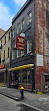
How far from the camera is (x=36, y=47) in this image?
49.4 ft

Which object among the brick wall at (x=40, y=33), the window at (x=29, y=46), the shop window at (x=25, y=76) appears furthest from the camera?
the window at (x=29, y=46)

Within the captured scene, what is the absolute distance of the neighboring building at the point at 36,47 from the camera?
48.4 feet

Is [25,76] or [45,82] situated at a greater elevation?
[25,76]

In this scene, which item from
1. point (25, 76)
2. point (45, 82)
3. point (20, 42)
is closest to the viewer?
point (45, 82)

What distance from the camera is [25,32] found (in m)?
17.7

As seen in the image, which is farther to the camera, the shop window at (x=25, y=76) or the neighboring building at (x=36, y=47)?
the shop window at (x=25, y=76)

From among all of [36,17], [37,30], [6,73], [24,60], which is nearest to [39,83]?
[24,60]

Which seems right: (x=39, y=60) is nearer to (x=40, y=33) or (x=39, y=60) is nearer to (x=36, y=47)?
(x=36, y=47)

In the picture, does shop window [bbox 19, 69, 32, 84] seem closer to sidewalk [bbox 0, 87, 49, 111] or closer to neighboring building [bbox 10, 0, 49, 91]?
neighboring building [bbox 10, 0, 49, 91]

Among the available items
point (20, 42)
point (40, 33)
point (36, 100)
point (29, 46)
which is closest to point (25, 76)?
point (29, 46)

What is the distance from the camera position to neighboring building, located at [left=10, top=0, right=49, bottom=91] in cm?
1477

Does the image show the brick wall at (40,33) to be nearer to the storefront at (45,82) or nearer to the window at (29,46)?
the storefront at (45,82)

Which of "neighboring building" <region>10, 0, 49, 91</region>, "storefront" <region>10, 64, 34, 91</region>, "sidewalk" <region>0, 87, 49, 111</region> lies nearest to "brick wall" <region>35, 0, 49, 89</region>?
"neighboring building" <region>10, 0, 49, 91</region>

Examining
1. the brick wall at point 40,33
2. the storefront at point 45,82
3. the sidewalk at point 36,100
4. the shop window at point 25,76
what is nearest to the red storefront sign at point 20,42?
the brick wall at point 40,33
